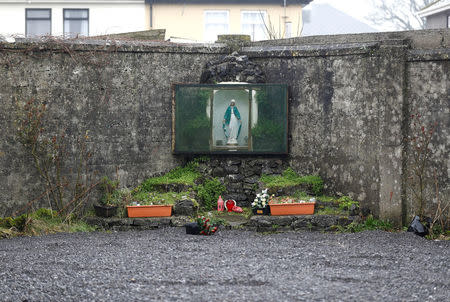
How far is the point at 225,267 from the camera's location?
6.80 meters

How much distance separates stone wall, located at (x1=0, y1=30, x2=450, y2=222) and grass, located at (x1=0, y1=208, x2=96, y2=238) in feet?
2.34

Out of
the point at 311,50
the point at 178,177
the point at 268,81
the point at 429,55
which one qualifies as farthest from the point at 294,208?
the point at 429,55

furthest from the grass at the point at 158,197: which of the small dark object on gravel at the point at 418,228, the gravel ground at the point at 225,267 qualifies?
the small dark object on gravel at the point at 418,228

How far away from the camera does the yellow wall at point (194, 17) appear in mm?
22156

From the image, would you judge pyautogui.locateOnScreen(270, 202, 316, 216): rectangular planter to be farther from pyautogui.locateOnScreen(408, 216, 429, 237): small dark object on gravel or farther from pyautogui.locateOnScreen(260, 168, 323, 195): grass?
pyautogui.locateOnScreen(408, 216, 429, 237): small dark object on gravel

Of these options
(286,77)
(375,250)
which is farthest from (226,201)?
(375,250)

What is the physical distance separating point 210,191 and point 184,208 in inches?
38.3

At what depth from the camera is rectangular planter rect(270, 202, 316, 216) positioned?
9.84 m

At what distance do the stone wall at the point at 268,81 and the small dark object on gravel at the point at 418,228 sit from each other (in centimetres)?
43

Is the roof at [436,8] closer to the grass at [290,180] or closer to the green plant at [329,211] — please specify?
the grass at [290,180]

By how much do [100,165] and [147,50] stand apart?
2165mm

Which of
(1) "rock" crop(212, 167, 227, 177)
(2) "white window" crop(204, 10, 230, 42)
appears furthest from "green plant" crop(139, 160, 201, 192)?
(2) "white window" crop(204, 10, 230, 42)

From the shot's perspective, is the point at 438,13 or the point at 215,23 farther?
the point at 215,23

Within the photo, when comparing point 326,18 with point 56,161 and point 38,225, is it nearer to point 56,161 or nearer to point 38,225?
point 56,161
